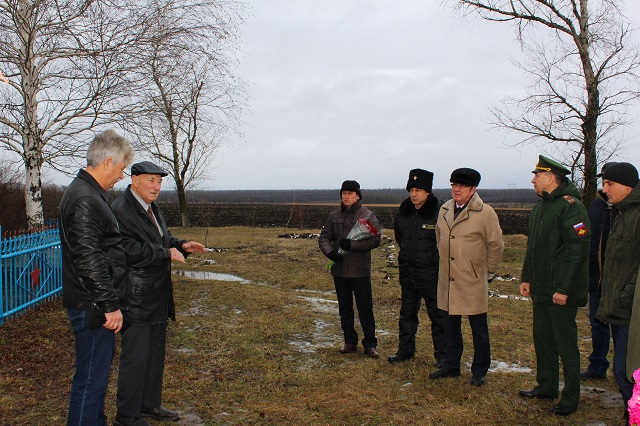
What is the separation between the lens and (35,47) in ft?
29.2

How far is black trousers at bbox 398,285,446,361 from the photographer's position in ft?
19.0

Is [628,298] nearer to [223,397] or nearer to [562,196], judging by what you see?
[562,196]

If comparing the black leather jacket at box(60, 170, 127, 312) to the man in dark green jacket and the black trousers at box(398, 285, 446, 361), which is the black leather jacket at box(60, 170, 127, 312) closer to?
the black trousers at box(398, 285, 446, 361)

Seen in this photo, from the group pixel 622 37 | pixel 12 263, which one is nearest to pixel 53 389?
pixel 12 263

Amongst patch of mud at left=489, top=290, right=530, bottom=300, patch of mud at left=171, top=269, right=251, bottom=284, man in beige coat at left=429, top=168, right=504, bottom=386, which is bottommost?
patch of mud at left=489, top=290, right=530, bottom=300

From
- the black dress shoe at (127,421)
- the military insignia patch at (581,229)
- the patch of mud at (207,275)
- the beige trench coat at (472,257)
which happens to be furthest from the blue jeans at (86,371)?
the patch of mud at (207,275)

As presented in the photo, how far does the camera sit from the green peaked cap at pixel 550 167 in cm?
469

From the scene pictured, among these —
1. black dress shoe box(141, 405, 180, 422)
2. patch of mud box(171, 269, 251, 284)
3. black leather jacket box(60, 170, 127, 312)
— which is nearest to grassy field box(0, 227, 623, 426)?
black dress shoe box(141, 405, 180, 422)

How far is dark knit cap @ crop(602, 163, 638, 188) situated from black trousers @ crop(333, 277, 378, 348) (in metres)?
2.91

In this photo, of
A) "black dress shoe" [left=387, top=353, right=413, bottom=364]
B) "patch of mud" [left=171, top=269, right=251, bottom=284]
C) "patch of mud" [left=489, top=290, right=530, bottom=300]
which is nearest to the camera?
"black dress shoe" [left=387, top=353, right=413, bottom=364]

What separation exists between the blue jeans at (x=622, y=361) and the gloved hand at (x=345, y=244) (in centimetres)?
278

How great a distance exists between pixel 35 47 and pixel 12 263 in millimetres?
3777

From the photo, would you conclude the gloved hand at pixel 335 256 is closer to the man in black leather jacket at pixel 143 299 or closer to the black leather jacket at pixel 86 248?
the man in black leather jacket at pixel 143 299

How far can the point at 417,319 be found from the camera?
234 inches
